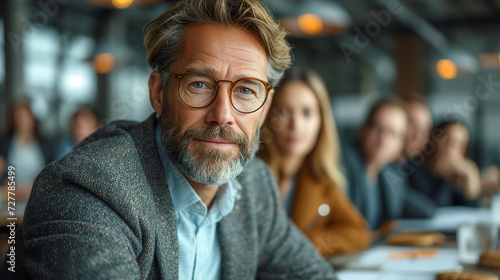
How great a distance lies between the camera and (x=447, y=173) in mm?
3654

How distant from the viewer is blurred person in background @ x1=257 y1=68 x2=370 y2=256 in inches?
88.7

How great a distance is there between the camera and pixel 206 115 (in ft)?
3.44

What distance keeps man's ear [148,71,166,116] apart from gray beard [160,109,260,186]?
2.8 inches

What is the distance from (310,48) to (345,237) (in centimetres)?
1177

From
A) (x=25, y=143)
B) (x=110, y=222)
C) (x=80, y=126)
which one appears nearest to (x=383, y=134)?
(x=110, y=222)

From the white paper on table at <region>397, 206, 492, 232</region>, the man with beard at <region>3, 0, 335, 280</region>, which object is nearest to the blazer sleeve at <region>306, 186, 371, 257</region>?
the white paper on table at <region>397, 206, 492, 232</region>

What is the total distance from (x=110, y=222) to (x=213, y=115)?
34 centimetres

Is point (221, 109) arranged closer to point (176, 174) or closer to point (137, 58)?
point (176, 174)

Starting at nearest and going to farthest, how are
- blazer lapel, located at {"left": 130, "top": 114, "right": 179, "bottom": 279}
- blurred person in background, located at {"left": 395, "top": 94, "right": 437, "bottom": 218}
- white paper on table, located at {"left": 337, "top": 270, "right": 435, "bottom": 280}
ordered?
1. blazer lapel, located at {"left": 130, "top": 114, "right": 179, "bottom": 279}
2. white paper on table, located at {"left": 337, "top": 270, "right": 435, "bottom": 280}
3. blurred person in background, located at {"left": 395, "top": 94, "right": 437, "bottom": 218}

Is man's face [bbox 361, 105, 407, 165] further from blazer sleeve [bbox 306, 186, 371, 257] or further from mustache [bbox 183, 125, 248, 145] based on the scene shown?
mustache [bbox 183, 125, 248, 145]

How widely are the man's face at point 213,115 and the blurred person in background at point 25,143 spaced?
148 inches

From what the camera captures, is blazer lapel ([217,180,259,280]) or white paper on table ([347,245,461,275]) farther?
white paper on table ([347,245,461,275])

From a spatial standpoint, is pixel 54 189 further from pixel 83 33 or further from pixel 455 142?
pixel 83 33

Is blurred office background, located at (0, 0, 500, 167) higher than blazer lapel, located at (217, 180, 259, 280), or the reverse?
blurred office background, located at (0, 0, 500, 167)
